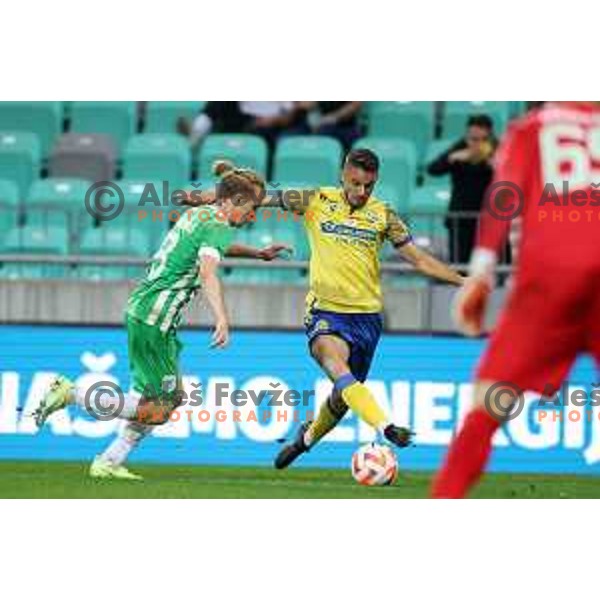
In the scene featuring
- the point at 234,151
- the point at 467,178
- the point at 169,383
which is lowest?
the point at 169,383

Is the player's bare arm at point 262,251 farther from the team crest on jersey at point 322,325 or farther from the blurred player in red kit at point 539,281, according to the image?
the blurred player in red kit at point 539,281

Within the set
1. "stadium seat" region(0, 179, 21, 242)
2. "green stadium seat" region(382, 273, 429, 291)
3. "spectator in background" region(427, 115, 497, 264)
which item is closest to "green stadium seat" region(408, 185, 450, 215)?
"spectator in background" region(427, 115, 497, 264)

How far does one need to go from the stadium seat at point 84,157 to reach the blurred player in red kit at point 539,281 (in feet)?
29.1

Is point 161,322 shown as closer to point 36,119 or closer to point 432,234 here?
A: point 432,234

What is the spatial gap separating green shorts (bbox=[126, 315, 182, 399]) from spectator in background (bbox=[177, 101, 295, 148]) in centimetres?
464

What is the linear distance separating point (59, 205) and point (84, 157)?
79 centimetres

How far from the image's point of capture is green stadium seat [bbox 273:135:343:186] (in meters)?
18.2

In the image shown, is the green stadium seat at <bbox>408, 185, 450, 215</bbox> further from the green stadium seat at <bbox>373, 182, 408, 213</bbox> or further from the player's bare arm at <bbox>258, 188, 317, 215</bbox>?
the player's bare arm at <bbox>258, 188, 317, 215</bbox>

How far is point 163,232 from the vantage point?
1778cm

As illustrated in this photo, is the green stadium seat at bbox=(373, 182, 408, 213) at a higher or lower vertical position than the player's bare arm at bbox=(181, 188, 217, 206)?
higher

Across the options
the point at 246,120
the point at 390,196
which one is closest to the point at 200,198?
the point at 390,196

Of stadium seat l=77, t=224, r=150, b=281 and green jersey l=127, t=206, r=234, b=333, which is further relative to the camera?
stadium seat l=77, t=224, r=150, b=281

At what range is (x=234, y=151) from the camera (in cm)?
1841

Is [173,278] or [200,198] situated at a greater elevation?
[200,198]
